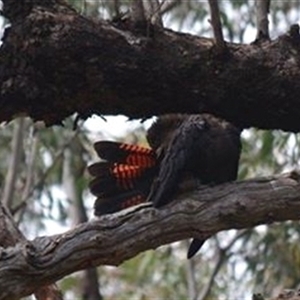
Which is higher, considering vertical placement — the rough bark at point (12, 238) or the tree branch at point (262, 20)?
the tree branch at point (262, 20)

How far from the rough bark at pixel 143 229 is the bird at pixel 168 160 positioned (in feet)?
0.72

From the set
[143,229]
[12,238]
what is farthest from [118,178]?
[143,229]

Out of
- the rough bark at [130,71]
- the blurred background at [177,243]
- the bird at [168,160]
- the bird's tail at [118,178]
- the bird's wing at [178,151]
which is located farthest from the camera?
the blurred background at [177,243]

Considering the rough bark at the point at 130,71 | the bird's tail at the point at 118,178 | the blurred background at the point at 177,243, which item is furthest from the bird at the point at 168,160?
the blurred background at the point at 177,243

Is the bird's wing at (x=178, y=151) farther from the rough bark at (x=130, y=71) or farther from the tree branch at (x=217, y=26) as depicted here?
the tree branch at (x=217, y=26)

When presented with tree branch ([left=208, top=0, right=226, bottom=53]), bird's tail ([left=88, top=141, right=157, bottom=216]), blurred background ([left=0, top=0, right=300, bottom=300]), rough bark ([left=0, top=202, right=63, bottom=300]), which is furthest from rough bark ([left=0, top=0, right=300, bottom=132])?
blurred background ([left=0, top=0, right=300, bottom=300])

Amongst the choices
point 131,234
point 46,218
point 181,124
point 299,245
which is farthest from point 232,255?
point 131,234

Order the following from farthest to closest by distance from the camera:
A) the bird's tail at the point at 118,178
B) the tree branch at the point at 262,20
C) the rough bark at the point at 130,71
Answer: the bird's tail at the point at 118,178
the tree branch at the point at 262,20
the rough bark at the point at 130,71

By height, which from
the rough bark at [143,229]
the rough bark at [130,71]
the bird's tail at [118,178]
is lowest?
the rough bark at [143,229]

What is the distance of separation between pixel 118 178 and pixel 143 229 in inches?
19.5

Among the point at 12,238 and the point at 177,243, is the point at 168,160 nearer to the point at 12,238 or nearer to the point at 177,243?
the point at 12,238

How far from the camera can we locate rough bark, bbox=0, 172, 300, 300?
2.54 metres

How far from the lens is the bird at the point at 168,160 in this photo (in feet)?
9.70

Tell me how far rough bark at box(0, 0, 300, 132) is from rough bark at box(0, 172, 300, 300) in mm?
213
